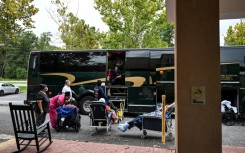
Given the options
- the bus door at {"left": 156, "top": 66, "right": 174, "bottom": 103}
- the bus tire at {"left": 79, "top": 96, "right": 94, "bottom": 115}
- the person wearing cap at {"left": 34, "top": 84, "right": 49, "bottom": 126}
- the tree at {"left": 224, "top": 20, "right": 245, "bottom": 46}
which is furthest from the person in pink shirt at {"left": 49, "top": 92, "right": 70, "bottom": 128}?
the tree at {"left": 224, "top": 20, "right": 245, "bottom": 46}

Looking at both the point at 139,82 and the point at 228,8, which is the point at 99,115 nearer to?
the point at 139,82

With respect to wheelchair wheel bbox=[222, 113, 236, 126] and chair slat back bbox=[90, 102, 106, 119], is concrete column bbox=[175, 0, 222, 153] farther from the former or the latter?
wheelchair wheel bbox=[222, 113, 236, 126]

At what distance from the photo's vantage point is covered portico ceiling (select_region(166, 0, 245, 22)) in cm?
595

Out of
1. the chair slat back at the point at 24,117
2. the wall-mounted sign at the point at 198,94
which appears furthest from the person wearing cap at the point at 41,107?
the wall-mounted sign at the point at 198,94

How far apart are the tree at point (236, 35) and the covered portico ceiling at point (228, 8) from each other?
50.5ft

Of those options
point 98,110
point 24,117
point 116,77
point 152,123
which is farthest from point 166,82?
point 24,117

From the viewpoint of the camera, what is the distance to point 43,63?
1230 centimetres

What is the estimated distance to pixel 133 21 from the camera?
59.4 ft

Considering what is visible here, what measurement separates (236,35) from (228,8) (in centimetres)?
1741

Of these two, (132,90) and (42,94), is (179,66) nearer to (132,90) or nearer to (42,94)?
(42,94)

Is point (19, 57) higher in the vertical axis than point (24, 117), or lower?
higher

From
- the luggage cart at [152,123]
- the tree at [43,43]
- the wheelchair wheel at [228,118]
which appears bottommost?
the wheelchair wheel at [228,118]

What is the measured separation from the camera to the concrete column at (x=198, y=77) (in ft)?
10.2

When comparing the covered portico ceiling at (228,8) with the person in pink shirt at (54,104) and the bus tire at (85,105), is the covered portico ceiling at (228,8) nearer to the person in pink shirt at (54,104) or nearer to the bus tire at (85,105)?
the person in pink shirt at (54,104)
